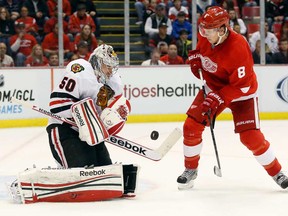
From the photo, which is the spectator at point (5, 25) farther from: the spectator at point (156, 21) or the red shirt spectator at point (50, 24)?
the spectator at point (156, 21)

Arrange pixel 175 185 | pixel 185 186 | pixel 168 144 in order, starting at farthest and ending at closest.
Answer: pixel 175 185, pixel 185 186, pixel 168 144

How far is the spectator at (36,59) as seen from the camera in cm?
876

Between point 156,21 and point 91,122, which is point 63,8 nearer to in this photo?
point 156,21

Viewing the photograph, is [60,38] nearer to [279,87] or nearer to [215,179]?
[279,87]

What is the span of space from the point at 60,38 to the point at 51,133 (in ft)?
14.6

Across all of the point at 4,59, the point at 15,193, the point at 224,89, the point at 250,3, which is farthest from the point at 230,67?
the point at 250,3

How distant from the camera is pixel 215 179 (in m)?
5.22

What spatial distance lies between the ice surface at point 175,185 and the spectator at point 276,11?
2.36 meters

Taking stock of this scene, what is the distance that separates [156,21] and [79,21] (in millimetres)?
925

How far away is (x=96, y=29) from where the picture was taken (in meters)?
9.52

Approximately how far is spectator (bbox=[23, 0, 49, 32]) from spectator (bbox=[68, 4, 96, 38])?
33cm

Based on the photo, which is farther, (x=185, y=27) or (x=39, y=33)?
(x=185, y=27)

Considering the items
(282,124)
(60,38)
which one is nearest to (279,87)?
(282,124)

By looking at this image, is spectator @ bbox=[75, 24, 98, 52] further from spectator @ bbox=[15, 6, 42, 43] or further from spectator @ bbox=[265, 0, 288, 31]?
spectator @ bbox=[265, 0, 288, 31]
